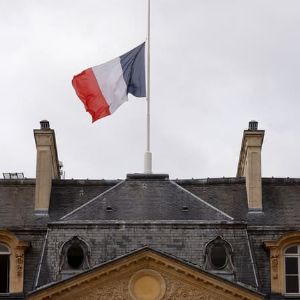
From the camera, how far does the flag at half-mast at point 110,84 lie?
61.6m

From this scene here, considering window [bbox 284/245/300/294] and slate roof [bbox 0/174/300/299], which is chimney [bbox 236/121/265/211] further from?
window [bbox 284/245/300/294]

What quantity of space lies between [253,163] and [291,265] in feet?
19.9

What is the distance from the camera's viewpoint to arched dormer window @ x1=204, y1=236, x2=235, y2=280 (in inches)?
2196

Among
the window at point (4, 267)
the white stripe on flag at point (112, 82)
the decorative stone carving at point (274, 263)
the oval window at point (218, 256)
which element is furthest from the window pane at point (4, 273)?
the decorative stone carving at point (274, 263)

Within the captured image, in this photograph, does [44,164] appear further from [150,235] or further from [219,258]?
[219,258]

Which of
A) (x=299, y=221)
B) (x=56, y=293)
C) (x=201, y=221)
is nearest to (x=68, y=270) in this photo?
(x=56, y=293)

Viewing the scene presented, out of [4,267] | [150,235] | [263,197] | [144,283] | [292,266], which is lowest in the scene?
[144,283]

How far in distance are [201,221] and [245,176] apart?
5772mm

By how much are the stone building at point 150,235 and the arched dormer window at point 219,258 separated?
4cm

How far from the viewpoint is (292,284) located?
186 feet

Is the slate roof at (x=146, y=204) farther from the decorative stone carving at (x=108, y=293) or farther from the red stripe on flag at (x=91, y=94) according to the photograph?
the decorative stone carving at (x=108, y=293)

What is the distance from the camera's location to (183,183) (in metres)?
61.2

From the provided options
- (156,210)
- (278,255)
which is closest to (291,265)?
(278,255)

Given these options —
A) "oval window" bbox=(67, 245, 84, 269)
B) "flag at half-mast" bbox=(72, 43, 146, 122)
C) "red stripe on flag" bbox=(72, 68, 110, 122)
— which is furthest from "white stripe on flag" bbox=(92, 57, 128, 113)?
"oval window" bbox=(67, 245, 84, 269)
